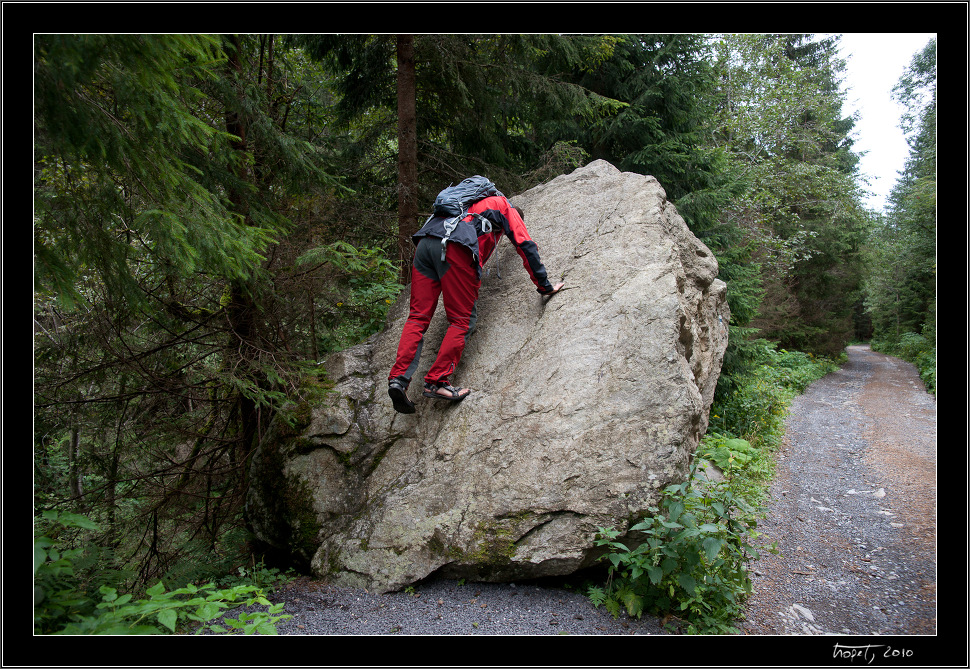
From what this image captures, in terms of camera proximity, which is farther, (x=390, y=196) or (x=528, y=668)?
(x=390, y=196)

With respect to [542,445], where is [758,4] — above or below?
above

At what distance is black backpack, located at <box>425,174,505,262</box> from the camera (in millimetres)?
4320

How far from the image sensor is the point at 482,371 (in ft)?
14.4

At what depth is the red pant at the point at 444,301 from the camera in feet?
13.8

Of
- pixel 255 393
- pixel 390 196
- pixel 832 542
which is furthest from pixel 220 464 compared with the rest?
pixel 832 542

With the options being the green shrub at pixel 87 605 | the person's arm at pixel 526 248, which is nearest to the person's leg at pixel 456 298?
the person's arm at pixel 526 248

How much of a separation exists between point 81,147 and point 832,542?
6.23 meters

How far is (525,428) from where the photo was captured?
3.76m

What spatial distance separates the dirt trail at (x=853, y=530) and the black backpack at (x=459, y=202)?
3532 mm

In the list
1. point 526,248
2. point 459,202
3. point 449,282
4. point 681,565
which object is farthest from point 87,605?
point 526,248

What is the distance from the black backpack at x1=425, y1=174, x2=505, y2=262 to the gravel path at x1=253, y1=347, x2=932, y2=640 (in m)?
2.72

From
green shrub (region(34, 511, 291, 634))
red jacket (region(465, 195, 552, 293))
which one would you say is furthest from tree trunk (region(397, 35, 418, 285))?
green shrub (region(34, 511, 291, 634))

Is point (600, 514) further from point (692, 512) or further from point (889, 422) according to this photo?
point (889, 422)

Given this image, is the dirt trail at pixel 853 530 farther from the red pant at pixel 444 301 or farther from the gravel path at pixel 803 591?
the red pant at pixel 444 301
